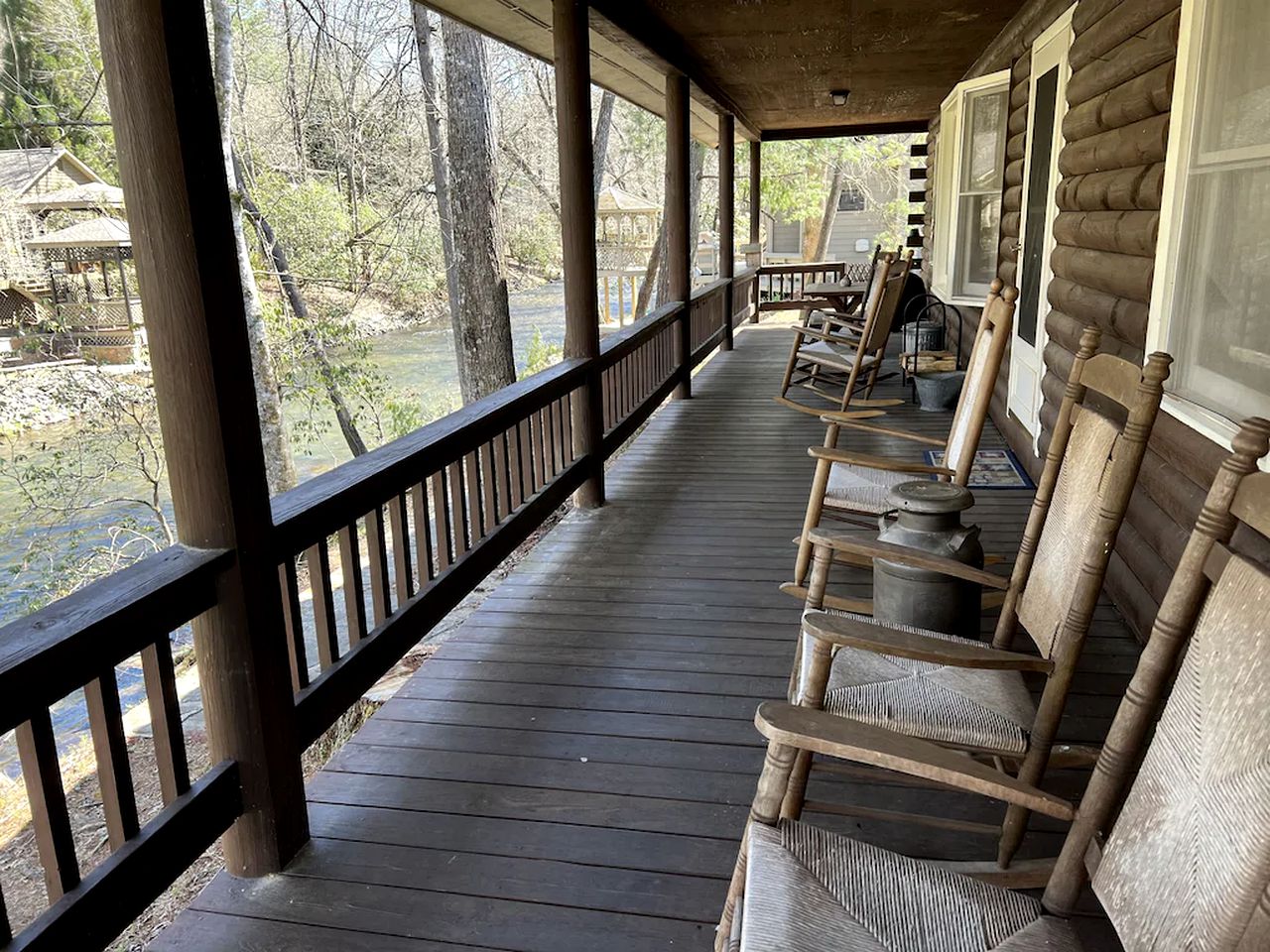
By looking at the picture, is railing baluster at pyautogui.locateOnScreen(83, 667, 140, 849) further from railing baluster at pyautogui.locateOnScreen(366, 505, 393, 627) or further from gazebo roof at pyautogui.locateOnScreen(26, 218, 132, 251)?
gazebo roof at pyautogui.locateOnScreen(26, 218, 132, 251)

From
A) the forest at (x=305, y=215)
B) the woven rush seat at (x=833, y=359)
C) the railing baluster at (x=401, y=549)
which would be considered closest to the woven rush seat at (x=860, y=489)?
the railing baluster at (x=401, y=549)

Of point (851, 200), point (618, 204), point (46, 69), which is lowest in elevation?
point (618, 204)

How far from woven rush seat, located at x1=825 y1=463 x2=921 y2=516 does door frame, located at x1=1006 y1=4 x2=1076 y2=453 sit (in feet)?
4.61

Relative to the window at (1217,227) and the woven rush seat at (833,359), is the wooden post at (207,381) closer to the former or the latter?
the window at (1217,227)

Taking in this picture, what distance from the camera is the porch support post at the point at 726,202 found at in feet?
27.9

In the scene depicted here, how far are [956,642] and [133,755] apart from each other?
Result: 4.89 metres

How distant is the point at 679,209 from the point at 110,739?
5.60m

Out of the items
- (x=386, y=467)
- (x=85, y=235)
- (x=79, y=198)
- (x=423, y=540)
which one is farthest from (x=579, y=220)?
(x=85, y=235)

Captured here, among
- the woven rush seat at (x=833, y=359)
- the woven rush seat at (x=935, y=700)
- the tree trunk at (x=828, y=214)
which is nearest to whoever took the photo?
the woven rush seat at (x=935, y=700)

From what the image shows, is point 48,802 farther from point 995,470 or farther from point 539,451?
point 995,470

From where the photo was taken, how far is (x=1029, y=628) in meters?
1.81

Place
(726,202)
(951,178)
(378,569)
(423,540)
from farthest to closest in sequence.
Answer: (726,202)
(951,178)
(423,540)
(378,569)

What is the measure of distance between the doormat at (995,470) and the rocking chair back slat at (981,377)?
4.58ft

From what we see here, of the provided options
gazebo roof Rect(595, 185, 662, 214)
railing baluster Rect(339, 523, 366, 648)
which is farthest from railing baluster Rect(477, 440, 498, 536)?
gazebo roof Rect(595, 185, 662, 214)
